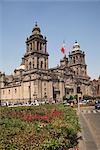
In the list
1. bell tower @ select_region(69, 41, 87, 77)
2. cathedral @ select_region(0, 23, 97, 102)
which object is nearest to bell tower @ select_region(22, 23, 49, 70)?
cathedral @ select_region(0, 23, 97, 102)

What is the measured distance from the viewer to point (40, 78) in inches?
3155

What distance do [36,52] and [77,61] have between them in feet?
96.3

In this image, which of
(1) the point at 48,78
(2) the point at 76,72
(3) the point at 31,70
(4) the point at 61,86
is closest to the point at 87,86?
(2) the point at 76,72

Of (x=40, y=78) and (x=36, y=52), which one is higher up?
(x=36, y=52)

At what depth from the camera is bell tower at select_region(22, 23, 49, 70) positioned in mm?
81188

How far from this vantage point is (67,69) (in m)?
101

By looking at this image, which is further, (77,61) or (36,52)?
(77,61)

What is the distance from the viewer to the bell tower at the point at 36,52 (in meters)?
81.2

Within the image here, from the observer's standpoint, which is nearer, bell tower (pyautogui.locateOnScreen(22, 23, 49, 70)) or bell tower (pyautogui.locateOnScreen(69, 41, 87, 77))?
bell tower (pyautogui.locateOnScreen(22, 23, 49, 70))

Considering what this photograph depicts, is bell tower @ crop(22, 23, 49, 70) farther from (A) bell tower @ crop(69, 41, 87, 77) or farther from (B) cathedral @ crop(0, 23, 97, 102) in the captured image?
(A) bell tower @ crop(69, 41, 87, 77)

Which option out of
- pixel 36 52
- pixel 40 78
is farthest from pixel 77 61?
pixel 40 78

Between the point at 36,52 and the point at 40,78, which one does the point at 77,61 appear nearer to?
the point at 36,52

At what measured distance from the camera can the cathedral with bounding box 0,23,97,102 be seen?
80.4 meters

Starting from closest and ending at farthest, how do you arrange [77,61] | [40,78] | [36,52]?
[40,78] → [36,52] → [77,61]
